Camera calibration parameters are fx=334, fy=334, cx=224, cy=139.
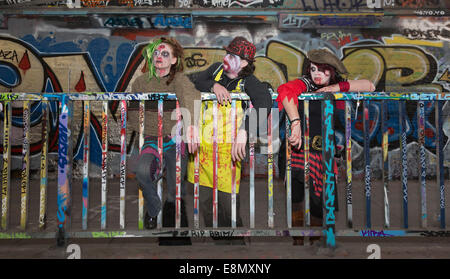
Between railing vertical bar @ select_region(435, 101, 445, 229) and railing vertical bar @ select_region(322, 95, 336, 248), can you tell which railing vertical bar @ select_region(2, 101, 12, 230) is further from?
railing vertical bar @ select_region(435, 101, 445, 229)

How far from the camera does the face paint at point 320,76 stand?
3.40 meters

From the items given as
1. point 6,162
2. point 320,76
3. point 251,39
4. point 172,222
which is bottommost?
point 172,222

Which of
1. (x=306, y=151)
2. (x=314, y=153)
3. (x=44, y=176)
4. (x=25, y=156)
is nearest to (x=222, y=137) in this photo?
(x=306, y=151)

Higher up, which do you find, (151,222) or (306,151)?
(306,151)

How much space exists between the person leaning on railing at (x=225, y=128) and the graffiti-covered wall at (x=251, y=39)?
499 cm

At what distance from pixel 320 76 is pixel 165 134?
1.67 m

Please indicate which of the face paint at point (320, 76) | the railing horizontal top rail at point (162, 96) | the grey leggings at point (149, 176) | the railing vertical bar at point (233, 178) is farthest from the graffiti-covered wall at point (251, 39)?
the railing vertical bar at point (233, 178)

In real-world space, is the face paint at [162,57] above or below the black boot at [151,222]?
above

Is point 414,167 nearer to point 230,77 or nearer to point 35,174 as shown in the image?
point 230,77

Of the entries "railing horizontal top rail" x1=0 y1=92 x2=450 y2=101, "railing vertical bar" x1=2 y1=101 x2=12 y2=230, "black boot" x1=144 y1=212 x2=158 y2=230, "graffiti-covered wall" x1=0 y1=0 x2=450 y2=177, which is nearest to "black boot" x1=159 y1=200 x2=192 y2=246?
"black boot" x1=144 y1=212 x2=158 y2=230

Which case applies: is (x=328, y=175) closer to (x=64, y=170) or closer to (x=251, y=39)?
(x=64, y=170)

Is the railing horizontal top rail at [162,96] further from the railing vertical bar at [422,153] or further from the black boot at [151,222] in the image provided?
the black boot at [151,222]

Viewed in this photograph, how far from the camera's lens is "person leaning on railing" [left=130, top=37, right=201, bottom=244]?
2.93m

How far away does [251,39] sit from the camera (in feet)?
26.1
